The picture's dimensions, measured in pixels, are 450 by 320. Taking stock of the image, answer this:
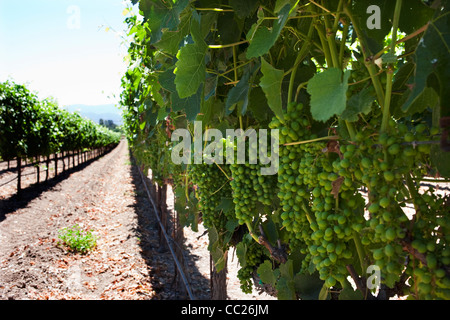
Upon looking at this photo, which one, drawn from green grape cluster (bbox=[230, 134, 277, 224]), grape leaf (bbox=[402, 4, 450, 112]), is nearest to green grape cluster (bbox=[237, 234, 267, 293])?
green grape cluster (bbox=[230, 134, 277, 224])

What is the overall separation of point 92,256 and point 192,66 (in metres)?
6.84

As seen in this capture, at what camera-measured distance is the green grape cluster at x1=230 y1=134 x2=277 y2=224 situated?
3.98 feet

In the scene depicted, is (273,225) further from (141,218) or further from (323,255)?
(141,218)

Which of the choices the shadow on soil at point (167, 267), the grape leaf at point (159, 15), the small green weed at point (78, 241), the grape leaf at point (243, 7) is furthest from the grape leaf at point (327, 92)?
the small green weed at point (78, 241)

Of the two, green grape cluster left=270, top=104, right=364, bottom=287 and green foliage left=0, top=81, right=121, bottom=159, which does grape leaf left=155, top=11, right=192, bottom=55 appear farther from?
green foliage left=0, top=81, right=121, bottom=159

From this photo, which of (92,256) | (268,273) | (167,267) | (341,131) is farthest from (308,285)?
(92,256)

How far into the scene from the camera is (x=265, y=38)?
0.89 m

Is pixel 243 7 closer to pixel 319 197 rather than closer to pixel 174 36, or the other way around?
pixel 174 36

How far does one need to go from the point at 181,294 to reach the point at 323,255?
201 inches

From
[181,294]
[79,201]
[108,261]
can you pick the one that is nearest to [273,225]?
[181,294]

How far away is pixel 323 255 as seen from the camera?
807 millimetres

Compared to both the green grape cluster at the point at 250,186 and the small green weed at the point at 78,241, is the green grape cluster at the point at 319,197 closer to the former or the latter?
the green grape cluster at the point at 250,186

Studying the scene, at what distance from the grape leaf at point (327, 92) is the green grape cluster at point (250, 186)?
19.3 inches

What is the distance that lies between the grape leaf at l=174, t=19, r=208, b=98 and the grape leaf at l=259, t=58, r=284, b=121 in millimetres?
353
